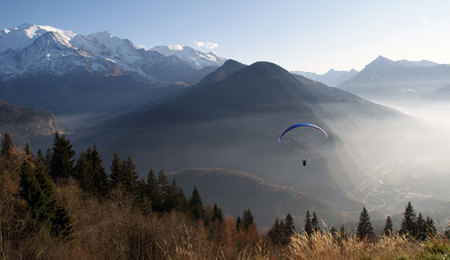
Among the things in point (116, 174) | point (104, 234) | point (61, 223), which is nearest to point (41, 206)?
point (61, 223)

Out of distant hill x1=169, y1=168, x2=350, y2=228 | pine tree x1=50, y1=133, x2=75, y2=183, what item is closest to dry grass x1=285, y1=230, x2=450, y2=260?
pine tree x1=50, y1=133, x2=75, y2=183

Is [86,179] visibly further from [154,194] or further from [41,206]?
[154,194]

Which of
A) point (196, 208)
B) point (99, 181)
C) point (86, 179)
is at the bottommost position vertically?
point (196, 208)

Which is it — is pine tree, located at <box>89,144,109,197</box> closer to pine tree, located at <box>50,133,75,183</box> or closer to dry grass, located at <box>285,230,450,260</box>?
pine tree, located at <box>50,133,75,183</box>

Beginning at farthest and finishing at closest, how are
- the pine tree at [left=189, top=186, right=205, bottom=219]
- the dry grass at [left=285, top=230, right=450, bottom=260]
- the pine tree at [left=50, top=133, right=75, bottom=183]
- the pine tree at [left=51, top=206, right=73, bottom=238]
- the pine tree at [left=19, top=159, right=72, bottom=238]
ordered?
the pine tree at [left=189, top=186, right=205, bottom=219] → the pine tree at [left=50, top=133, right=75, bottom=183] → the pine tree at [left=51, top=206, right=73, bottom=238] → the pine tree at [left=19, top=159, right=72, bottom=238] → the dry grass at [left=285, top=230, right=450, bottom=260]

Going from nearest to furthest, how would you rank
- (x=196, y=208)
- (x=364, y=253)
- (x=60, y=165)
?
(x=364, y=253) < (x=60, y=165) < (x=196, y=208)

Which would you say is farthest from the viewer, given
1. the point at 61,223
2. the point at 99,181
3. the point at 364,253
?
the point at 99,181

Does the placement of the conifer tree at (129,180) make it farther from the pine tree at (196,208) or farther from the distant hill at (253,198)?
the distant hill at (253,198)

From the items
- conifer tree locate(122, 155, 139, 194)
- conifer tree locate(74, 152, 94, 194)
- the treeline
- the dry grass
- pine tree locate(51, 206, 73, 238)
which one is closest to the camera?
the dry grass

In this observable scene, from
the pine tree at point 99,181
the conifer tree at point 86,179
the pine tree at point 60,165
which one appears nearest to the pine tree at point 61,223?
the conifer tree at point 86,179

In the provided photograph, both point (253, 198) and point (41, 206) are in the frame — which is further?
point (253, 198)
